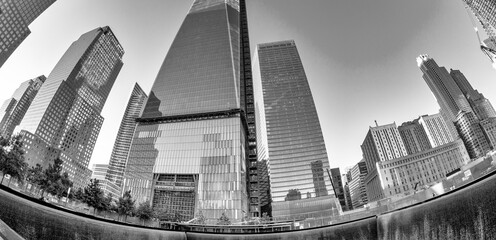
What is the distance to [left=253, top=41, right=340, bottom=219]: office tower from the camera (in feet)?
464

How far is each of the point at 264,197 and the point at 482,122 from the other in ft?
462

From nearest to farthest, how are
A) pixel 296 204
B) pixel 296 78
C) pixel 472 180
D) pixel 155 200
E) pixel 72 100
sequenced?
pixel 472 180 < pixel 155 200 < pixel 296 204 < pixel 72 100 < pixel 296 78

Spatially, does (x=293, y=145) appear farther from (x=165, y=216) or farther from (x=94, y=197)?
(x=94, y=197)

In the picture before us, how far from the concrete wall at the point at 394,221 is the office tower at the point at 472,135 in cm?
17006

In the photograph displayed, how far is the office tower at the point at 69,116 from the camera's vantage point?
15112 centimetres

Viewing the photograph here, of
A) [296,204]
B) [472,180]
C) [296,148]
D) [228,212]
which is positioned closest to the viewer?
[472,180]

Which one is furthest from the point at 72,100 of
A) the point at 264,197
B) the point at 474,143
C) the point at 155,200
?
the point at 474,143

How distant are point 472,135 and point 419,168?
53374 millimetres

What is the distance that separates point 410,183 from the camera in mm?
147875

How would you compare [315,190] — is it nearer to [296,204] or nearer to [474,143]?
[296,204]

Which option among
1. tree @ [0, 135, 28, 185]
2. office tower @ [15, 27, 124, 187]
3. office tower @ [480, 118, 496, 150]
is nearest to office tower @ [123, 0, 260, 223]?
tree @ [0, 135, 28, 185]

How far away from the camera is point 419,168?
A: 493 ft

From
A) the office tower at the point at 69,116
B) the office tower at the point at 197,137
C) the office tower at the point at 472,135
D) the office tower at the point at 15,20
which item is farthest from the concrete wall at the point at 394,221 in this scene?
the office tower at the point at 472,135

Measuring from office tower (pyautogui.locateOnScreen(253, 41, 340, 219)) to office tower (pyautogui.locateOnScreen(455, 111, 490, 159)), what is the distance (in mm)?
91872
